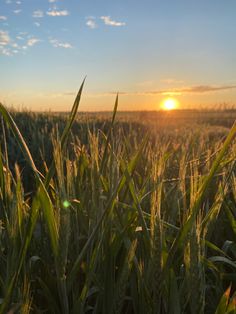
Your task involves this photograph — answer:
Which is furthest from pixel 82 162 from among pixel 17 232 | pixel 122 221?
pixel 17 232

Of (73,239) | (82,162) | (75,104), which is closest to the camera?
(75,104)

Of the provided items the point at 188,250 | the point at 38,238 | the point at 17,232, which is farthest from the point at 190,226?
the point at 38,238

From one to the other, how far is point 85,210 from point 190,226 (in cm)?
35

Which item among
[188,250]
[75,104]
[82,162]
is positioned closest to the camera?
[188,250]

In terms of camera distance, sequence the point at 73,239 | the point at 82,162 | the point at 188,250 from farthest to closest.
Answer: the point at 82,162 → the point at 73,239 → the point at 188,250

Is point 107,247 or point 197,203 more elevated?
point 197,203

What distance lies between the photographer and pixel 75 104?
74cm

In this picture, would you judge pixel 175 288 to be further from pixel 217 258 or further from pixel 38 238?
pixel 38 238

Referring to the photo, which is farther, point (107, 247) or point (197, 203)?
point (107, 247)

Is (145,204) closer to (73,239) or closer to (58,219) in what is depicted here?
(73,239)

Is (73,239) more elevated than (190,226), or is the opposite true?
(190,226)

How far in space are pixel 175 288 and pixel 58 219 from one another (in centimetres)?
24

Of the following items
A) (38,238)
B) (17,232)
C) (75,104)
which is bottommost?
(38,238)

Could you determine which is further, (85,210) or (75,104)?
(85,210)
